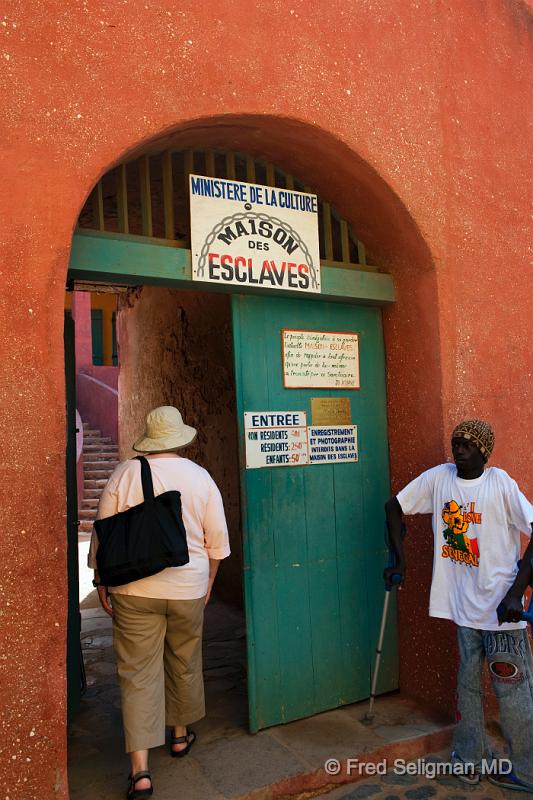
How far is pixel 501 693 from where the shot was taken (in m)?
3.17

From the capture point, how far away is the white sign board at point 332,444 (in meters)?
3.96

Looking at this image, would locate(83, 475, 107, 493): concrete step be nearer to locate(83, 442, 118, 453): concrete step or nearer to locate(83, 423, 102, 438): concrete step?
locate(83, 442, 118, 453): concrete step

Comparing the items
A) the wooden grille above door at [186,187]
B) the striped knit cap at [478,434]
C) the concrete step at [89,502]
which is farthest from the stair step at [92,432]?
the striped knit cap at [478,434]

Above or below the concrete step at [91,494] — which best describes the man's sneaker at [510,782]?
below

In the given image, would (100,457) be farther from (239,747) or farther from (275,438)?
(239,747)

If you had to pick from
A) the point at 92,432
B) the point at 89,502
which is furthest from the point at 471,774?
the point at 92,432

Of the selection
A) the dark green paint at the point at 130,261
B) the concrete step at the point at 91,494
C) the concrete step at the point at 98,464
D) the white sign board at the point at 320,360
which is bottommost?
the concrete step at the point at 91,494

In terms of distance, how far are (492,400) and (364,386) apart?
0.80 metres

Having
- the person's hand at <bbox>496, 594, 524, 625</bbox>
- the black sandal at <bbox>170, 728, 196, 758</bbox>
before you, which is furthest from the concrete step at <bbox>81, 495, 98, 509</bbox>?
the person's hand at <bbox>496, 594, 524, 625</bbox>

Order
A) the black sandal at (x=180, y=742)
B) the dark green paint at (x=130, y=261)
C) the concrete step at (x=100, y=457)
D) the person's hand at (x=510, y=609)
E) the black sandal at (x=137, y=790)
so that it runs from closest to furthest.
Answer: the black sandal at (x=137, y=790)
the person's hand at (x=510, y=609)
the dark green paint at (x=130, y=261)
the black sandal at (x=180, y=742)
the concrete step at (x=100, y=457)

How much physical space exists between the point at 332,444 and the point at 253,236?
131 centimetres

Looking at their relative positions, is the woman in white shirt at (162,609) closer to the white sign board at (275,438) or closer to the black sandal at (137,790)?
the black sandal at (137,790)

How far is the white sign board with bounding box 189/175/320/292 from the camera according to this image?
3.49 m

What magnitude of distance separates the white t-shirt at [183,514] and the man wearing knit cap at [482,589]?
1167mm
